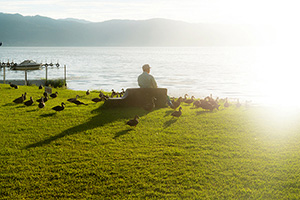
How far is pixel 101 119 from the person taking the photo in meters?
13.4

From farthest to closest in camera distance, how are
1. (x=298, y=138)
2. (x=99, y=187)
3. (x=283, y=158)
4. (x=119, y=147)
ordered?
(x=298, y=138) < (x=119, y=147) < (x=283, y=158) < (x=99, y=187)

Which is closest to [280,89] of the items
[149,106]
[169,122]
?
[149,106]

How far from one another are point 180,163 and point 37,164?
158 inches

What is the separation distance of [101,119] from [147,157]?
513 centimetres

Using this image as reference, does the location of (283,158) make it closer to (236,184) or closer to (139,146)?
(236,184)

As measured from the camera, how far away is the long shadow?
417 inches

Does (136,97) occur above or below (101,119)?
above

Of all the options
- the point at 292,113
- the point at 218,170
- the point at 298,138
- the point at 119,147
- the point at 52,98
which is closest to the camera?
the point at 218,170

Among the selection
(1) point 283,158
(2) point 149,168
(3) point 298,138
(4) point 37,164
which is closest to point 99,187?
(2) point 149,168

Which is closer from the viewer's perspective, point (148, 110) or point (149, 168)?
point (149, 168)

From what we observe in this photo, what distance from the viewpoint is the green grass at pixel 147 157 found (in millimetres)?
7012

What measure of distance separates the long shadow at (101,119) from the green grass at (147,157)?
0.04 m

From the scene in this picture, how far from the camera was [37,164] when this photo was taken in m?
8.32

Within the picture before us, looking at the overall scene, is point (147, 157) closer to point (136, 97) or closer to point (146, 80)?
point (136, 97)
